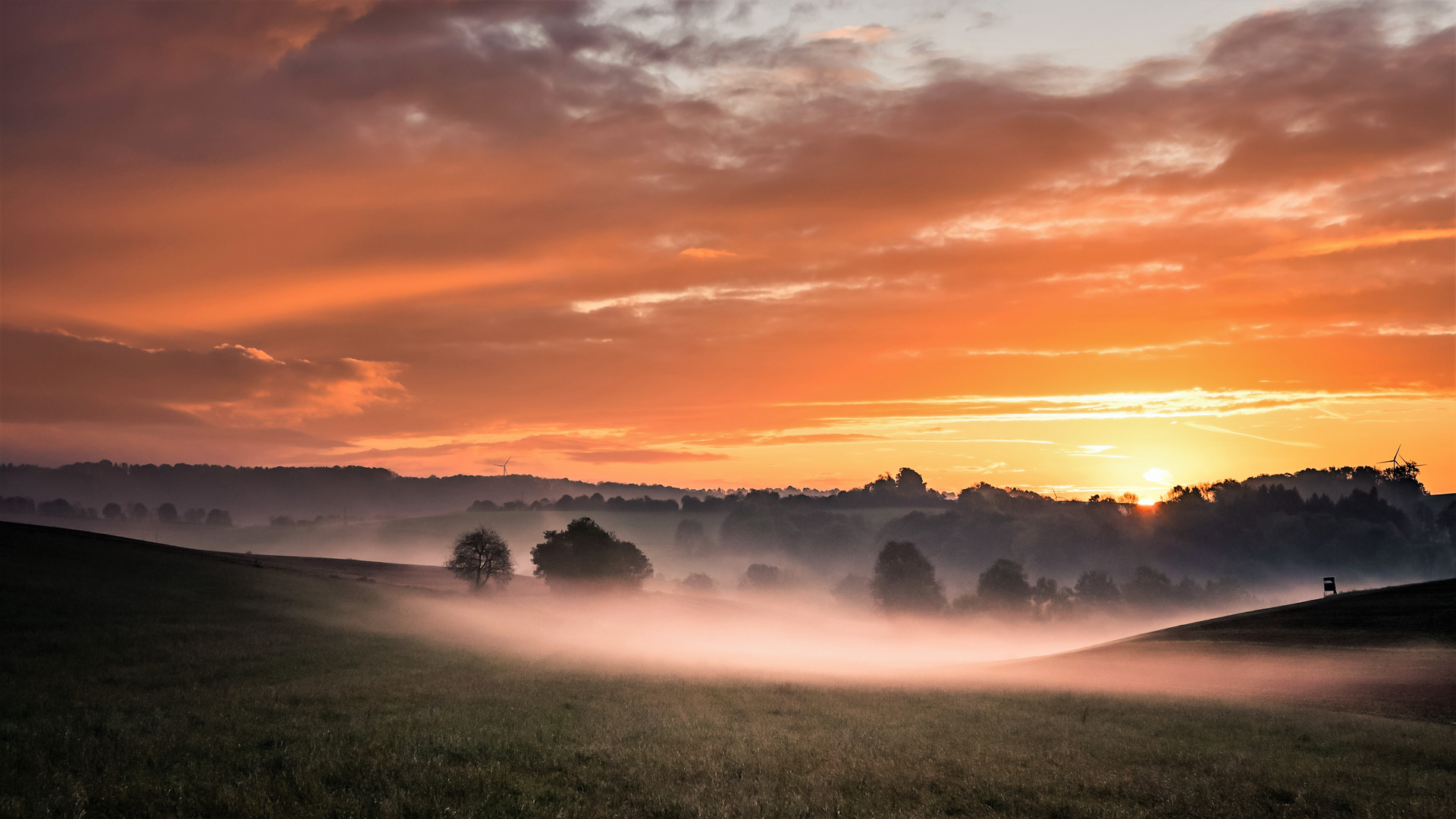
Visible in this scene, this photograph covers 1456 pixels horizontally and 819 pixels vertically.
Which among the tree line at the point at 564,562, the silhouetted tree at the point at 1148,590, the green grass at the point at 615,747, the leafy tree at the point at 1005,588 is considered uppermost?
the green grass at the point at 615,747

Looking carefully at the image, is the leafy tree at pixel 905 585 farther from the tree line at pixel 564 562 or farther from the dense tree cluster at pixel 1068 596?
the tree line at pixel 564 562

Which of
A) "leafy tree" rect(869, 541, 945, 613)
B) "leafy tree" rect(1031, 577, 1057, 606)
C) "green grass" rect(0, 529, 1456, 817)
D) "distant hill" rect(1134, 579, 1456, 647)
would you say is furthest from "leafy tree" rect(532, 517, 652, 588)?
"leafy tree" rect(1031, 577, 1057, 606)

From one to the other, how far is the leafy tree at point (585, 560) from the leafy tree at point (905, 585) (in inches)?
1955

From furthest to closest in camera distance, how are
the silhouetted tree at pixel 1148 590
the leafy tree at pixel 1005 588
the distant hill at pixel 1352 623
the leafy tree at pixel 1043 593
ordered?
the silhouetted tree at pixel 1148 590
the leafy tree at pixel 1043 593
the leafy tree at pixel 1005 588
the distant hill at pixel 1352 623

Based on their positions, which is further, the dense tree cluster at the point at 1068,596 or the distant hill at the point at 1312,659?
the dense tree cluster at the point at 1068,596

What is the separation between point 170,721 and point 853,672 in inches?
1491

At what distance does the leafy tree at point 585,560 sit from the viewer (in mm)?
112125

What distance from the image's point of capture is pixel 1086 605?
174 metres

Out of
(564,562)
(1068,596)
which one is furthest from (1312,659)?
(1068,596)

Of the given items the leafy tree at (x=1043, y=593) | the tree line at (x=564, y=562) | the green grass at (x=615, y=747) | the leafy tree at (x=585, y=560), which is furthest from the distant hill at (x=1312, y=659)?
the leafy tree at (x=1043, y=593)

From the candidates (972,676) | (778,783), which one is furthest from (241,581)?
(778,783)

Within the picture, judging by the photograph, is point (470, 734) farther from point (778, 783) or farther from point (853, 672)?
point (853, 672)

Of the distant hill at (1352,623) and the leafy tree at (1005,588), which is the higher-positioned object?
the distant hill at (1352,623)

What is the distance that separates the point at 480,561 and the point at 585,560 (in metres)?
14.7
